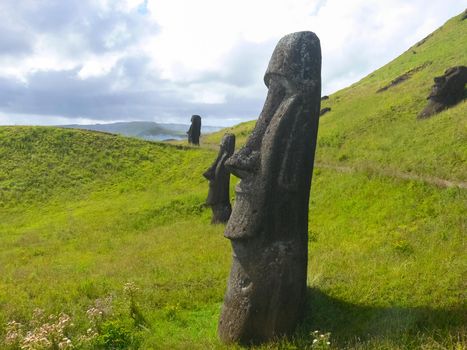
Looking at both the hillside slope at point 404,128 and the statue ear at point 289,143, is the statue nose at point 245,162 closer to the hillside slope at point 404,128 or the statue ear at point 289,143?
the statue ear at point 289,143

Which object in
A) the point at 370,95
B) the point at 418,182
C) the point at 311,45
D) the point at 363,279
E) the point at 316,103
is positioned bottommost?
the point at 363,279

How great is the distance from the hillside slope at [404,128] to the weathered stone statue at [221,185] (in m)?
6.04

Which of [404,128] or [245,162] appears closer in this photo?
[245,162]

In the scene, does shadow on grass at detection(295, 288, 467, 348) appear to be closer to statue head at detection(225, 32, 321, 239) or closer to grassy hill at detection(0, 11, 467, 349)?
grassy hill at detection(0, 11, 467, 349)

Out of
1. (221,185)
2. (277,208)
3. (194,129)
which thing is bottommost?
(221,185)

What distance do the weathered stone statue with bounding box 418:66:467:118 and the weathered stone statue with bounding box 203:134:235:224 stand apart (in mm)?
16643

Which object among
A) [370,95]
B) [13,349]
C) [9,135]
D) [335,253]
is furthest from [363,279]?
[370,95]

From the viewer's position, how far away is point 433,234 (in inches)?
495

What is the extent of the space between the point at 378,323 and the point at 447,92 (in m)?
27.4

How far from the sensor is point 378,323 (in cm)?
753

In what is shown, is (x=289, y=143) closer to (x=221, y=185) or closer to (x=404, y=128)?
(x=221, y=185)

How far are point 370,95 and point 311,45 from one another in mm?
44570

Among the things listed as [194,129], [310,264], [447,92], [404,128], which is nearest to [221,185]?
[310,264]

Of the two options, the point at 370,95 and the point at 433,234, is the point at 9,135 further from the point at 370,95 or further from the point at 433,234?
the point at 433,234
